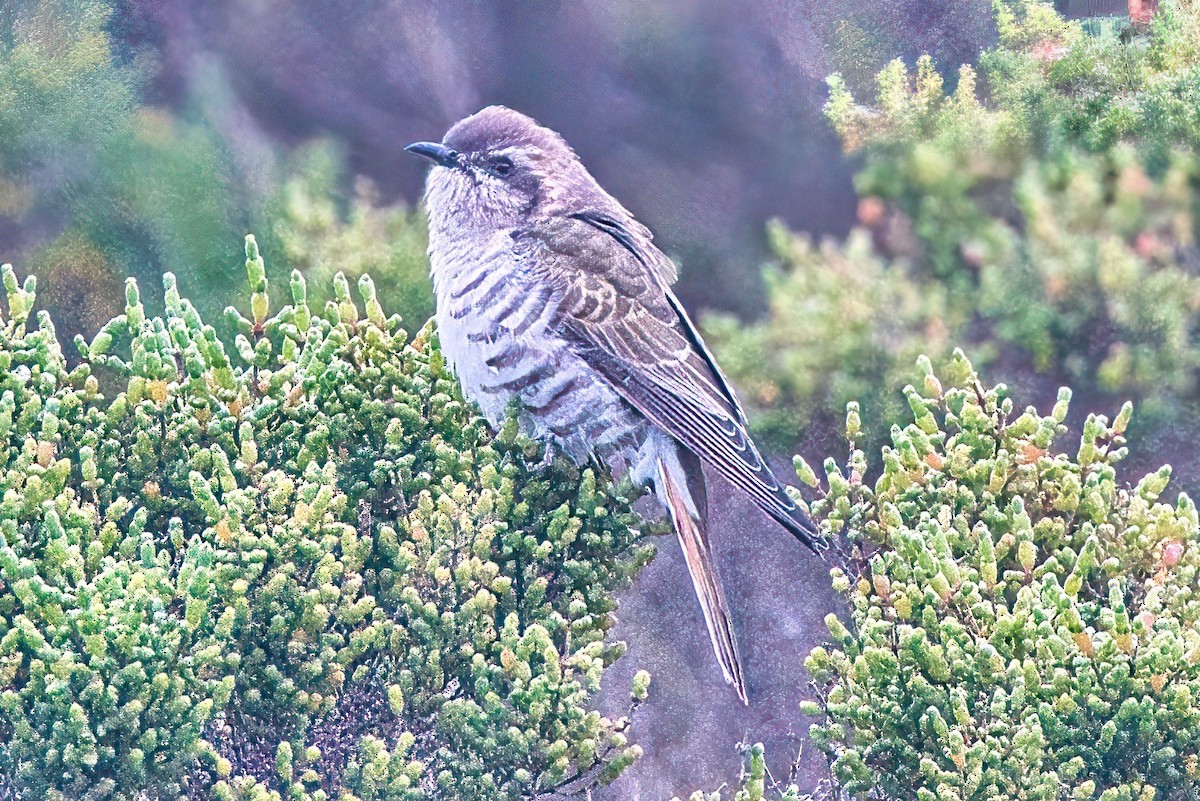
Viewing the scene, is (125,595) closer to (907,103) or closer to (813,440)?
(813,440)

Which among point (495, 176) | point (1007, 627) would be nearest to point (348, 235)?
point (495, 176)

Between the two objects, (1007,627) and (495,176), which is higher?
(495,176)

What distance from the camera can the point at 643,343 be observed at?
4047mm

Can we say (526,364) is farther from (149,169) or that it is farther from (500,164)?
(149,169)

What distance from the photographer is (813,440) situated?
5.36 m

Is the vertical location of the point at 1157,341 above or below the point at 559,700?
above

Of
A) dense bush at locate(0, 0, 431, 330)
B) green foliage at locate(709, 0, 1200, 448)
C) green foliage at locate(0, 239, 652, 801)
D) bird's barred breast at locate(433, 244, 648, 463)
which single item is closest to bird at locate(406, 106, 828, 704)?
bird's barred breast at locate(433, 244, 648, 463)

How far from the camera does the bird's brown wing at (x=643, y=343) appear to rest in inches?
156

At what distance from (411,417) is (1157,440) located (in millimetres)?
3083

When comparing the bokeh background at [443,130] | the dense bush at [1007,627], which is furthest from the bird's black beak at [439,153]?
the dense bush at [1007,627]

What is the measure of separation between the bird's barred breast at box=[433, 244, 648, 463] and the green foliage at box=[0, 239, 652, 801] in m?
0.16

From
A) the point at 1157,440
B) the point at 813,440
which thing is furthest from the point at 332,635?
the point at 1157,440

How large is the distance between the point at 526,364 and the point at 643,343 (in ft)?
1.33

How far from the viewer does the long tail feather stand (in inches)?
154
